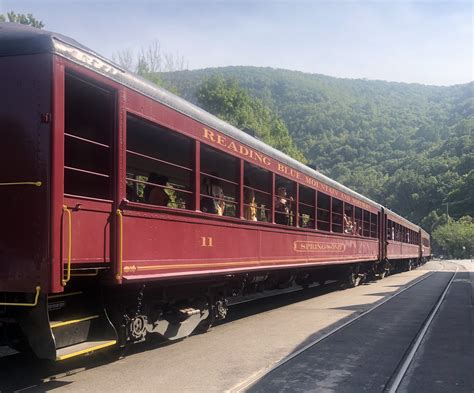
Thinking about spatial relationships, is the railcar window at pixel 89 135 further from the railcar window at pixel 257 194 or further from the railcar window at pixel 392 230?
the railcar window at pixel 392 230

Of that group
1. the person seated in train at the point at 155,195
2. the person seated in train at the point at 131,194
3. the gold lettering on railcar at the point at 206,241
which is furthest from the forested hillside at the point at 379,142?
the person seated in train at the point at 131,194

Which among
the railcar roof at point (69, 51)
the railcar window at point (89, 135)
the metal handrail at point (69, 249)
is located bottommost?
the metal handrail at point (69, 249)

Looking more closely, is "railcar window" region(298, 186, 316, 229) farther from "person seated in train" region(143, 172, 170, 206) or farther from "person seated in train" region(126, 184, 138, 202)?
"person seated in train" region(126, 184, 138, 202)

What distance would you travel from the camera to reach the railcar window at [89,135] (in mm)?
5750

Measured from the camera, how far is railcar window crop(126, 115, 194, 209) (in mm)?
6836

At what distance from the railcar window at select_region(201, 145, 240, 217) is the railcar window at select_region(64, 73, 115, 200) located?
1870 millimetres

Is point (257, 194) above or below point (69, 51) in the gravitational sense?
below

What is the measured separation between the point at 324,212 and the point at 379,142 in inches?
4742

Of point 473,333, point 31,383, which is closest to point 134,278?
point 31,383

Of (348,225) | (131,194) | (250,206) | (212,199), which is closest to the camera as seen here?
(131,194)

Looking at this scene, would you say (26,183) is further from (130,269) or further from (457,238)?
(457,238)

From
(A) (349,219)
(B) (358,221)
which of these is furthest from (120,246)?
(B) (358,221)

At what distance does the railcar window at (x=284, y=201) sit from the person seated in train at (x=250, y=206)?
80 centimetres

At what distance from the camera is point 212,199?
27.0 ft
